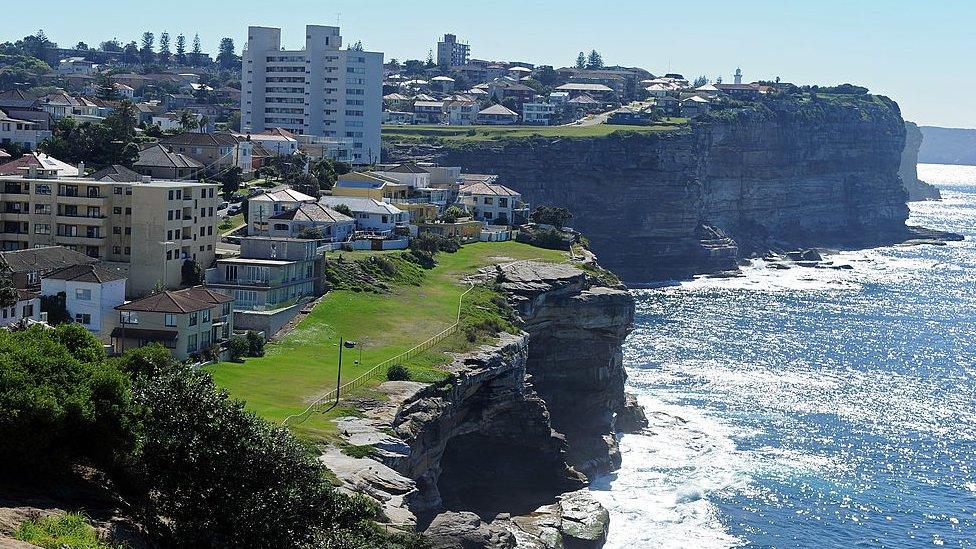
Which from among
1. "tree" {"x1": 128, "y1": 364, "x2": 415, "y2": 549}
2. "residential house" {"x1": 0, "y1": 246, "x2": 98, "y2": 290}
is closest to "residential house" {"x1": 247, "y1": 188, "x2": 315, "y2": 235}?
"residential house" {"x1": 0, "y1": 246, "x2": 98, "y2": 290}

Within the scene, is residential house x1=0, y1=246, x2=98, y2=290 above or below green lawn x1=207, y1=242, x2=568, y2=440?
above

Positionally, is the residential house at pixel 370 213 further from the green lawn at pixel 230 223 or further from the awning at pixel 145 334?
the awning at pixel 145 334

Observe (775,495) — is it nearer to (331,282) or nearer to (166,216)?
(331,282)

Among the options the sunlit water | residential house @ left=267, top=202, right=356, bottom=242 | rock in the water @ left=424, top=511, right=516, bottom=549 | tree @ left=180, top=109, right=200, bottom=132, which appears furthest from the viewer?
tree @ left=180, top=109, right=200, bottom=132

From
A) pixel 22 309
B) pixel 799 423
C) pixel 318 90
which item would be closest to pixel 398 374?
pixel 22 309

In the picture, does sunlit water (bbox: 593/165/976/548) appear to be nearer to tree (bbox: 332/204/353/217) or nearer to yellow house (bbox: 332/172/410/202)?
yellow house (bbox: 332/172/410/202)

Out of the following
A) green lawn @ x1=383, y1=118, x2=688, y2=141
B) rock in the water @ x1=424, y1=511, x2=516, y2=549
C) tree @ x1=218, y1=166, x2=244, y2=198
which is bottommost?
rock in the water @ x1=424, y1=511, x2=516, y2=549

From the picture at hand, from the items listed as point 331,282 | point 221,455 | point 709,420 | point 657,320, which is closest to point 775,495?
point 709,420
